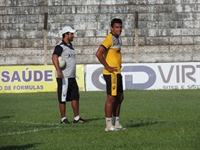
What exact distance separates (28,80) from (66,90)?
1364 centimetres

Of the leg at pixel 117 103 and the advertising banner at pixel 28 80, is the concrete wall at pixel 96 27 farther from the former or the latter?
the leg at pixel 117 103

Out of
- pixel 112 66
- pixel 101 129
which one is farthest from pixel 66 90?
pixel 112 66

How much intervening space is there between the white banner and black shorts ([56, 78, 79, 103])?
12617 mm

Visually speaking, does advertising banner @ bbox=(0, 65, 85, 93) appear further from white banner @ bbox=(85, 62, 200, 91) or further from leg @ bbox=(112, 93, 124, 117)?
leg @ bbox=(112, 93, 124, 117)

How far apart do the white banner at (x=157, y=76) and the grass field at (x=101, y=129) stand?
7769 mm

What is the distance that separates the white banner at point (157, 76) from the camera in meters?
26.4

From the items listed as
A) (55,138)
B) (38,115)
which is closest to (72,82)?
(38,115)

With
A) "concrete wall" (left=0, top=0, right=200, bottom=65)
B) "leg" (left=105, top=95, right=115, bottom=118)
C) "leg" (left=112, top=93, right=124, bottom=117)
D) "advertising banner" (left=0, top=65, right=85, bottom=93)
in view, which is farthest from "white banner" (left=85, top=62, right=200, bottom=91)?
"leg" (left=105, top=95, right=115, bottom=118)

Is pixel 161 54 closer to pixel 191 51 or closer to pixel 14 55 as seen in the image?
pixel 191 51

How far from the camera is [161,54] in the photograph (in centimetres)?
3175

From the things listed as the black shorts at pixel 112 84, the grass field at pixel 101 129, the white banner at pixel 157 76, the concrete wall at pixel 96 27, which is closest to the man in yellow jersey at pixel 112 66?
the black shorts at pixel 112 84

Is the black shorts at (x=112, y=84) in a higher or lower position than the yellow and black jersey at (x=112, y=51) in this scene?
lower

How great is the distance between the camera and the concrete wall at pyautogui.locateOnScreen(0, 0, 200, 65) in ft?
105

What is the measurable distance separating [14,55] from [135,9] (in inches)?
259
